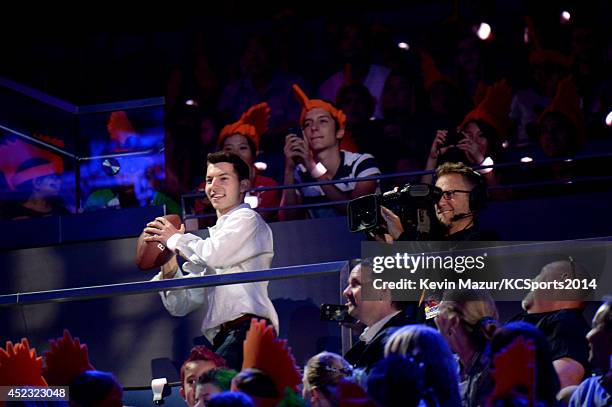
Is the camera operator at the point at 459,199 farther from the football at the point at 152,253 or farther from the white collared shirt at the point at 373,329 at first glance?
the football at the point at 152,253

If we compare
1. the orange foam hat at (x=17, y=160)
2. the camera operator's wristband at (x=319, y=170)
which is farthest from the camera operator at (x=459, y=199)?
the orange foam hat at (x=17, y=160)

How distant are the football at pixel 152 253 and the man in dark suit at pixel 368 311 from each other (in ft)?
5.01

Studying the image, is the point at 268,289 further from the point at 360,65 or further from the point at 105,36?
the point at 105,36

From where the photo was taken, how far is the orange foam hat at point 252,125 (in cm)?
643

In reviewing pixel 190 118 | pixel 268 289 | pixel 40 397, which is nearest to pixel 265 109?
pixel 190 118

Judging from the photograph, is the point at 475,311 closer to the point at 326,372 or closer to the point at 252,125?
the point at 326,372

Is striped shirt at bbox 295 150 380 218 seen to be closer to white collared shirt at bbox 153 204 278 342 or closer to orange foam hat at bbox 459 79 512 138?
orange foam hat at bbox 459 79 512 138

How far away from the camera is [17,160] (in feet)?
20.0

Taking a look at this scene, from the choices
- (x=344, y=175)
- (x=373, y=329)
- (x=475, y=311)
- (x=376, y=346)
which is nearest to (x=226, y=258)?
(x=373, y=329)

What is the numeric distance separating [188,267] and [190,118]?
241 centimetres

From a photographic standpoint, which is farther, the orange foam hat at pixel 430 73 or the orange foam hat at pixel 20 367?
the orange foam hat at pixel 430 73

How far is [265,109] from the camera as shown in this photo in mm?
6645

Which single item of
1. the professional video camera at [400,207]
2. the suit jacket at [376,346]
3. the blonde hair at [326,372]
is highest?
the professional video camera at [400,207]

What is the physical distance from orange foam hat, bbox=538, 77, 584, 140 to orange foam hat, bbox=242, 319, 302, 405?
2462 mm
